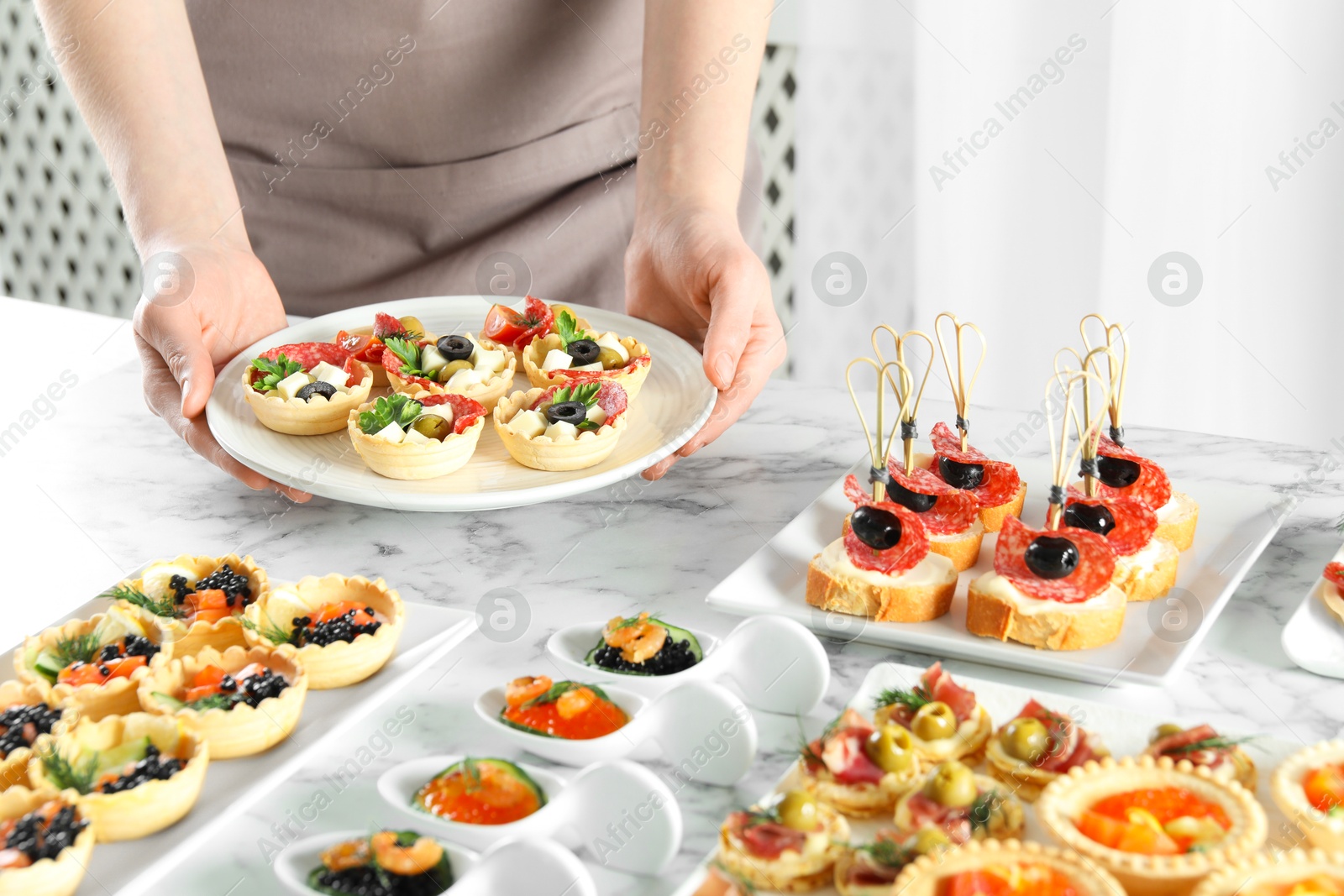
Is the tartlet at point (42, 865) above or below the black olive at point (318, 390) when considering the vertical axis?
below

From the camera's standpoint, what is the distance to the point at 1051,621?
138 cm

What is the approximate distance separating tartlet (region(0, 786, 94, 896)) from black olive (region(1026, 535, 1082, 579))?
1.03 m

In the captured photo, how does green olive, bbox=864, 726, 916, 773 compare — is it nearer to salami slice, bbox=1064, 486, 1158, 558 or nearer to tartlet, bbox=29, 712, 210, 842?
salami slice, bbox=1064, 486, 1158, 558

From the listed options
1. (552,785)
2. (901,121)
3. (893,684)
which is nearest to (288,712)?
(552,785)

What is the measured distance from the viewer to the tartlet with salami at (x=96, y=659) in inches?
50.3

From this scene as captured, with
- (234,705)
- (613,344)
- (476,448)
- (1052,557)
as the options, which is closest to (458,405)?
(476,448)

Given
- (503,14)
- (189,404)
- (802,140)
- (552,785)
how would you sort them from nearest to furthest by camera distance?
(552,785), (189,404), (503,14), (802,140)

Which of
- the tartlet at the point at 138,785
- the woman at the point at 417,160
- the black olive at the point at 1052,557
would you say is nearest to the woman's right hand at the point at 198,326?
the woman at the point at 417,160

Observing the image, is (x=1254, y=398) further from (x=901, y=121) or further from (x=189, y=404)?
(x=189, y=404)

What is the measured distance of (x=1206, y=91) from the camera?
3.08 metres

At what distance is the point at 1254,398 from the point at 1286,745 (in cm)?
238

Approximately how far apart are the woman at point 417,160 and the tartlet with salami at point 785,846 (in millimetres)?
744

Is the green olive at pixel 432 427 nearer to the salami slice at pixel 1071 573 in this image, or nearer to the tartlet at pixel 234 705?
the tartlet at pixel 234 705

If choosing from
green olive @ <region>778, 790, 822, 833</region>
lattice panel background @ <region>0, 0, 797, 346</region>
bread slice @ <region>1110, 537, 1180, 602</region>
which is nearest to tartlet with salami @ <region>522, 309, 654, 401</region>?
bread slice @ <region>1110, 537, 1180, 602</region>
